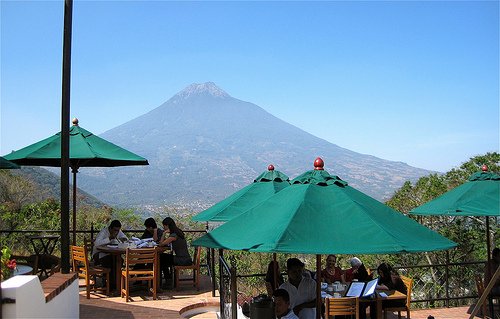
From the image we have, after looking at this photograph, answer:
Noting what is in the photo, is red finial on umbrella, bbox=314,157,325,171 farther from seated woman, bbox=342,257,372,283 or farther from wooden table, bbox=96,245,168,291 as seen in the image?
wooden table, bbox=96,245,168,291

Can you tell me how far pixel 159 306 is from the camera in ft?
25.2

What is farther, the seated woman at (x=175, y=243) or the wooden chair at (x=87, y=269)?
the seated woman at (x=175, y=243)

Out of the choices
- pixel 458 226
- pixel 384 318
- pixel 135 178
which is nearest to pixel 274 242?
pixel 384 318

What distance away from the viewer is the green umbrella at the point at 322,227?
3691 mm

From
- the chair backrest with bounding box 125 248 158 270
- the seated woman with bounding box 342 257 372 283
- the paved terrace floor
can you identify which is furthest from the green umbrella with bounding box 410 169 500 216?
the chair backrest with bounding box 125 248 158 270

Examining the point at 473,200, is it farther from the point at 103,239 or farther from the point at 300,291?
the point at 103,239

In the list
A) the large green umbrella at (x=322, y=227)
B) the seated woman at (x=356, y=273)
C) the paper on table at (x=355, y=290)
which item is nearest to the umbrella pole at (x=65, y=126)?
the large green umbrella at (x=322, y=227)

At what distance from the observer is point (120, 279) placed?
854cm

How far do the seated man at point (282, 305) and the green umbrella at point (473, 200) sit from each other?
105 inches

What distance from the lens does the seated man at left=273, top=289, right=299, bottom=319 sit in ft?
17.4

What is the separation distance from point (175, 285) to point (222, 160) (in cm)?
17319

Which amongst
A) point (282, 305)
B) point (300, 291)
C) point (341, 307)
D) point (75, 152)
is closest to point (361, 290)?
point (341, 307)

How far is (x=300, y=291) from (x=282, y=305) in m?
0.45

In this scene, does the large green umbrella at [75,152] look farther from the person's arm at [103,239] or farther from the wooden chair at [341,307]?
the wooden chair at [341,307]
